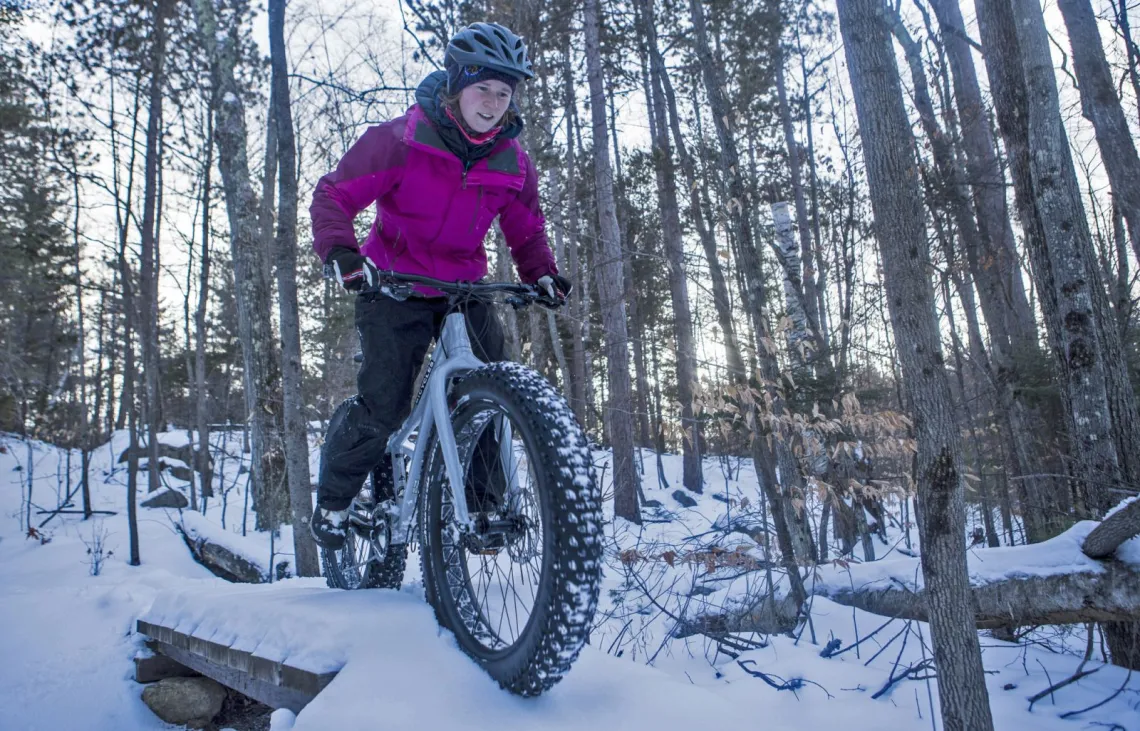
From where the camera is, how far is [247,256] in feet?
24.1

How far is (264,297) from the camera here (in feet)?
24.1

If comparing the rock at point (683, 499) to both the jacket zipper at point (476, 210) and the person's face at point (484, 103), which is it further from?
the person's face at point (484, 103)

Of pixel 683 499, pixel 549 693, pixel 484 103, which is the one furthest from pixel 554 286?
pixel 683 499

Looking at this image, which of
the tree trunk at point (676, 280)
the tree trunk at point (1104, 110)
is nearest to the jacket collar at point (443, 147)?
the tree trunk at point (1104, 110)

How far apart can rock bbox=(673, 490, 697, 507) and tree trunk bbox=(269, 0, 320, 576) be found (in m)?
10.2

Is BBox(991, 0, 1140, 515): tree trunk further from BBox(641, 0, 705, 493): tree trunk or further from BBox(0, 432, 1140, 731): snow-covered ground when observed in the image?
BBox(641, 0, 705, 493): tree trunk

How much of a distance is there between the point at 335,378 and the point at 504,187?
17.6 meters

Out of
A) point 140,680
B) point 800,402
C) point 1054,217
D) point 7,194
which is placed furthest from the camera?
point 7,194

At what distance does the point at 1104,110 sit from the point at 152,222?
11.0 m

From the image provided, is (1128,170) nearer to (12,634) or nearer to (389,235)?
(389,235)

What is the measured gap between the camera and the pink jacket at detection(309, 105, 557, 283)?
2408 millimetres

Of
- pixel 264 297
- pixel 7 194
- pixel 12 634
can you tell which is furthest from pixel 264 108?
pixel 12 634

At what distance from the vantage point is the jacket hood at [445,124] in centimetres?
234

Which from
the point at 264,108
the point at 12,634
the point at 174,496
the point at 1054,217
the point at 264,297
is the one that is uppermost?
the point at 264,108
